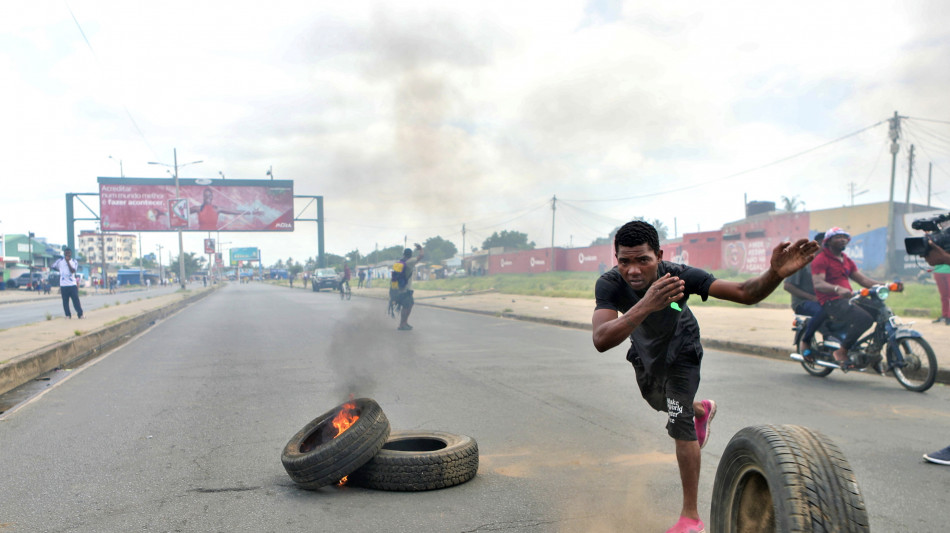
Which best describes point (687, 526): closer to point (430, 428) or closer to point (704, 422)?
point (704, 422)

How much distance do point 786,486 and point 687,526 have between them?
0.88 meters

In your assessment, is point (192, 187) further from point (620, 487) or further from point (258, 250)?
point (258, 250)

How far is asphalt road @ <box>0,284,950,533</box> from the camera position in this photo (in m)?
3.25

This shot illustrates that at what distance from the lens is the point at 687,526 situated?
9.28ft

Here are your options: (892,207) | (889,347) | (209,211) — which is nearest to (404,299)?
(889,347)

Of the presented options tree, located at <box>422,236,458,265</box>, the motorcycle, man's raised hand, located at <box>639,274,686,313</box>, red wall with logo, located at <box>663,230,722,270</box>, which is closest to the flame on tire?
man's raised hand, located at <box>639,274,686,313</box>

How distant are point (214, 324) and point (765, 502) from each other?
15508mm

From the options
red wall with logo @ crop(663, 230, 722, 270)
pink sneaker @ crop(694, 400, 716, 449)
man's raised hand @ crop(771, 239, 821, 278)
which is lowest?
pink sneaker @ crop(694, 400, 716, 449)

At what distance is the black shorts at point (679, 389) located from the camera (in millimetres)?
2922

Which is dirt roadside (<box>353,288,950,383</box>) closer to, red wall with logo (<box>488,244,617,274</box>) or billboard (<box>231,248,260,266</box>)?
red wall with logo (<box>488,244,617,274</box>)

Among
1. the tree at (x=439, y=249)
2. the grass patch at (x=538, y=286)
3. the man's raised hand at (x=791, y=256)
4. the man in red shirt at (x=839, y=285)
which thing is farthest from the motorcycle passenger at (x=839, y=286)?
the tree at (x=439, y=249)

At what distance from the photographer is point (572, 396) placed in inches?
251

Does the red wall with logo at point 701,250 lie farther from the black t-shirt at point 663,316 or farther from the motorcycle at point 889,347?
the black t-shirt at point 663,316

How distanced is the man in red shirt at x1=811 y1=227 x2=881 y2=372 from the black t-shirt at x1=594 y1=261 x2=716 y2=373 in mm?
4542
